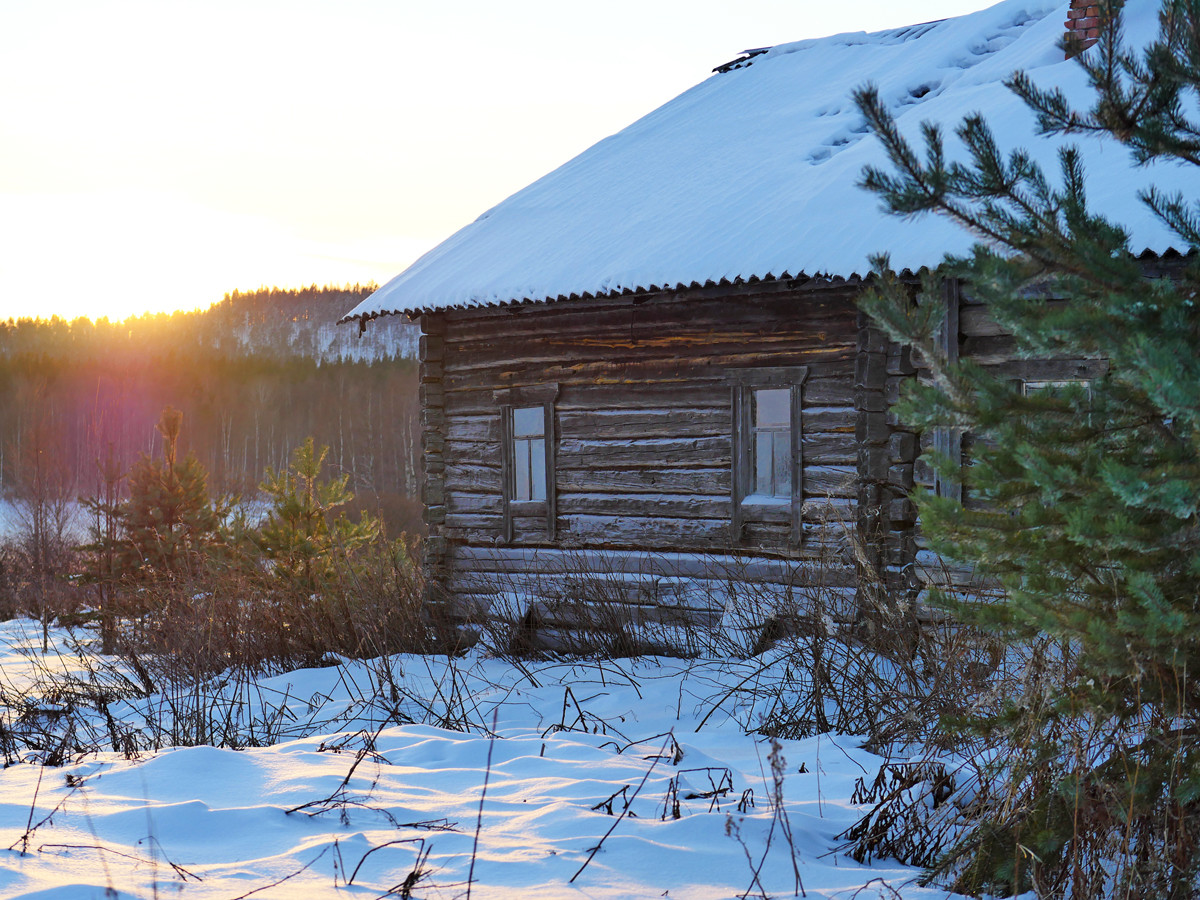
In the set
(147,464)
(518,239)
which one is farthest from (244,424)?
(518,239)

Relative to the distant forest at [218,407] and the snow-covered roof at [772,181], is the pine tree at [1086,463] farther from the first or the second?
the distant forest at [218,407]

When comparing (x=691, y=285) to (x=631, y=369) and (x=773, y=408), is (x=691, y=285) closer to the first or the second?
(x=631, y=369)

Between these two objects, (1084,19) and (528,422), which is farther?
(528,422)

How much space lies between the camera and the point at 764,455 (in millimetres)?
9664

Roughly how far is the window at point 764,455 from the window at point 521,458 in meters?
2.15

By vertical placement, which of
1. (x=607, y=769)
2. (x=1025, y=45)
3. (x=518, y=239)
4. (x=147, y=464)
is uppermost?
(x=1025, y=45)

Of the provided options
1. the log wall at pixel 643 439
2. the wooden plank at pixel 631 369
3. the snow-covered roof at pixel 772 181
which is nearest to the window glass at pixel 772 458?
the log wall at pixel 643 439

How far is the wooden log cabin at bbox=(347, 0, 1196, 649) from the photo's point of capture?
843cm

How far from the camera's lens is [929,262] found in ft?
24.7

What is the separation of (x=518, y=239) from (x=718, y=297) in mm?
2519

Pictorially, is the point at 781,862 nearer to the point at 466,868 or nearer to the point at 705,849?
the point at 705,849

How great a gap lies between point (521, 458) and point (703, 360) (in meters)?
2.36

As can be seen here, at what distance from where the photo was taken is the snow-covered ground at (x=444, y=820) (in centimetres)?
300

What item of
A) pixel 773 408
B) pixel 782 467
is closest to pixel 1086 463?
pixel 782 467
